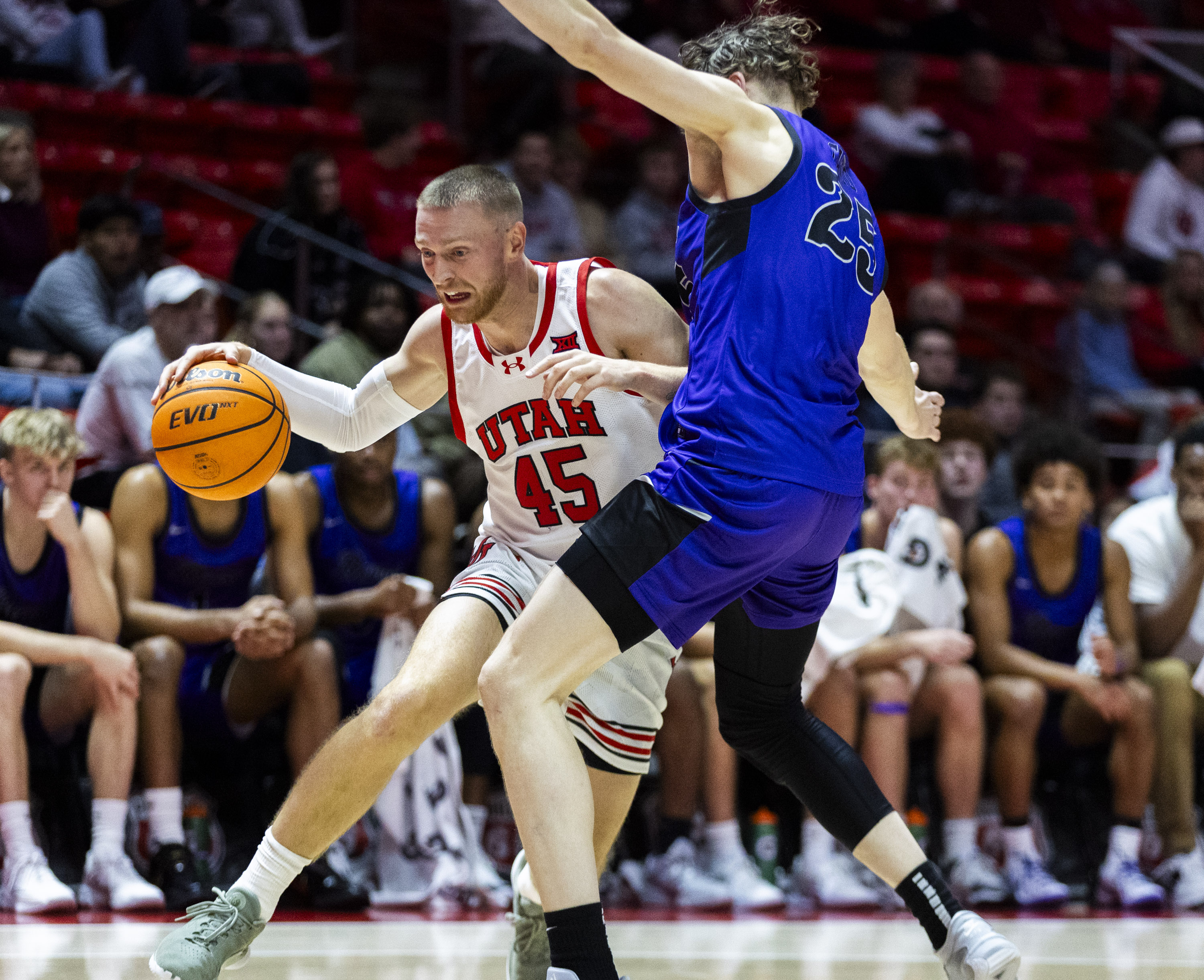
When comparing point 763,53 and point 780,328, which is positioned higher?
point 763,53

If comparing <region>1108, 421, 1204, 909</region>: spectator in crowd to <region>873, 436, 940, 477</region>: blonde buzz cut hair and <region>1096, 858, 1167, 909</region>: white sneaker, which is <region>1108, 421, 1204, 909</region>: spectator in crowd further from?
<region>873, 436, 940, 477</region>: blonde buzz cut hair

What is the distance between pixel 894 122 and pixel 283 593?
6.36 meters

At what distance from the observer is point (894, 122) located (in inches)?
397

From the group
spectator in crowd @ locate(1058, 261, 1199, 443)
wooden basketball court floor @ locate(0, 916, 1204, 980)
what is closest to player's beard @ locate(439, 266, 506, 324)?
wooden basketball court floor @ locate(0, 916, 1204, 980)

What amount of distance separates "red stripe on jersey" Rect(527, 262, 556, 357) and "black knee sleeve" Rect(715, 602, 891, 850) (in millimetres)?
762

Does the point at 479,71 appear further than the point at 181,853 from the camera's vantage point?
Yes

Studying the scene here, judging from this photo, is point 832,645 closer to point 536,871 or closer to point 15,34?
point 536,871

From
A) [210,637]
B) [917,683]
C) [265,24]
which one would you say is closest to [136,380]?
[210,637]

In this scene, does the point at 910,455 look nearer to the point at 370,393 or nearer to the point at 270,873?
the point at 370,393

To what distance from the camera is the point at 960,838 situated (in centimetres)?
552

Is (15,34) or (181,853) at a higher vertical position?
(15,34)

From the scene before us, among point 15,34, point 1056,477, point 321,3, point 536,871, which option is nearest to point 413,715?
point 536,871

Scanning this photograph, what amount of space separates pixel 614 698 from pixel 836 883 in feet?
7.07

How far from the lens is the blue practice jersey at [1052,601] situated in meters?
5.90
